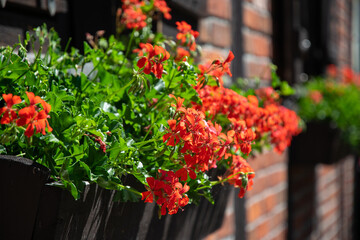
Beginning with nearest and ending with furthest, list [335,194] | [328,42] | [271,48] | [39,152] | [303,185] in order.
Answer: [39,152], [271,48], [303,185], [328,42], [335,194]

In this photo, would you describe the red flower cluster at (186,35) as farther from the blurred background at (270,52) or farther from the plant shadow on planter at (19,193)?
the plant shadow on planter at (19,193)

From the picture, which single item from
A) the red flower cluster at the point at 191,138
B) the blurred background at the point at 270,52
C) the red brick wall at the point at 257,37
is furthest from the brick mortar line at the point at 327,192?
the red flower cluster at the point at 191,138

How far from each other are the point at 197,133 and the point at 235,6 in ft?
4.23

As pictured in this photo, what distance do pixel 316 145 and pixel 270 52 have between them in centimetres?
55

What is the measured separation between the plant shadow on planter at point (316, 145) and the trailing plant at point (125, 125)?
Result: 1.55 metres

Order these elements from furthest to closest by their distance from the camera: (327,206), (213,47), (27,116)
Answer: (327,206) < (213,47) < (27,116)

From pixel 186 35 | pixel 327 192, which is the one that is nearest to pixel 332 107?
pixel 327 192

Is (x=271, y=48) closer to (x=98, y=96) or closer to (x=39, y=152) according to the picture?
(x=98, y=96)

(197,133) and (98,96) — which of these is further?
(98,96)

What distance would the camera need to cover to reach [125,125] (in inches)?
36.4

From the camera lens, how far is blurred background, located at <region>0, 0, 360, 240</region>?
1.35m

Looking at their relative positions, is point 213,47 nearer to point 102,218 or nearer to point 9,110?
point 102,218

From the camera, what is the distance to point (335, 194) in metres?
3.86

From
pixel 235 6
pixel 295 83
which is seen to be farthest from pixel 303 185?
pixel 235 6
